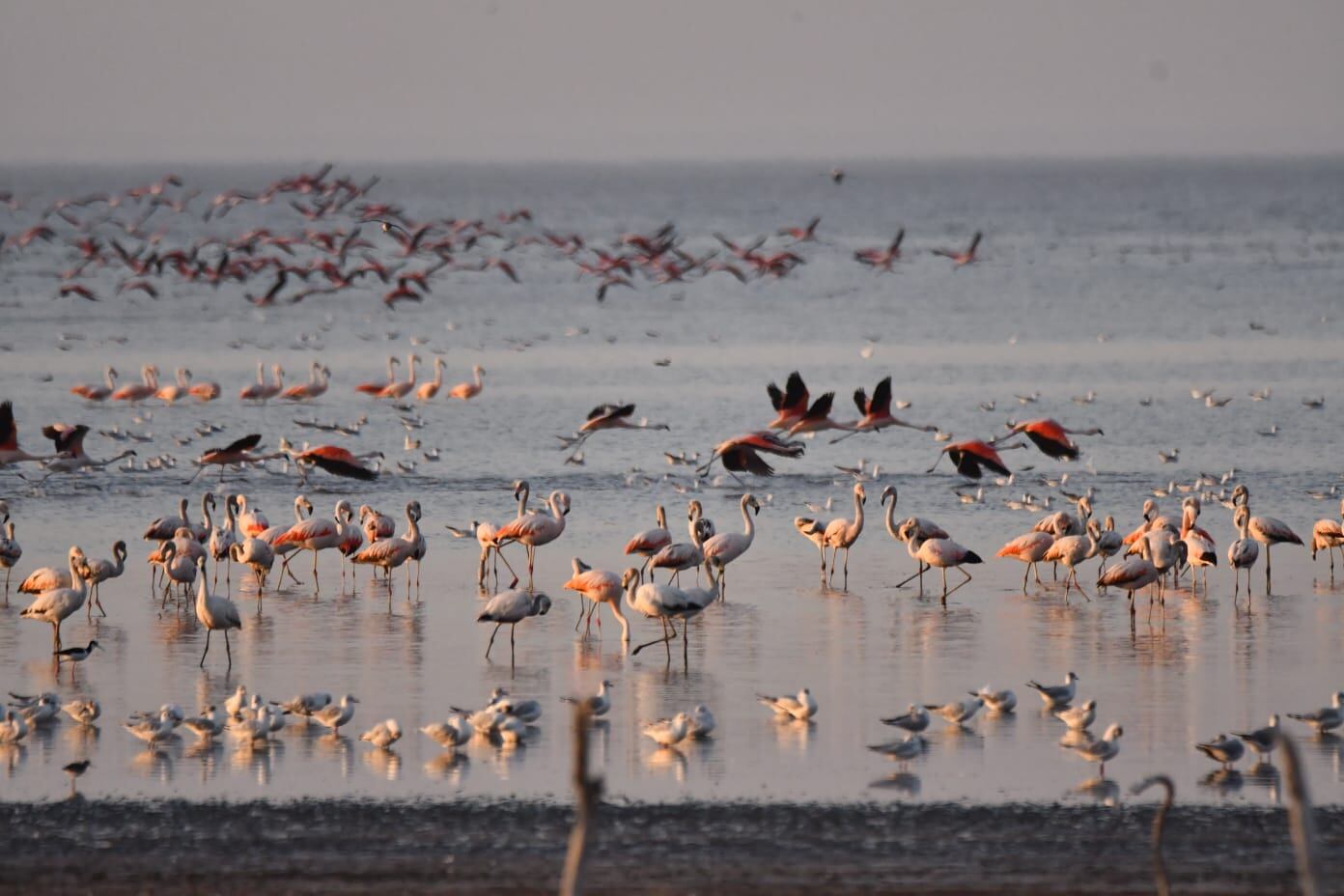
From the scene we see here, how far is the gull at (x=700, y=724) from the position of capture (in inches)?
394

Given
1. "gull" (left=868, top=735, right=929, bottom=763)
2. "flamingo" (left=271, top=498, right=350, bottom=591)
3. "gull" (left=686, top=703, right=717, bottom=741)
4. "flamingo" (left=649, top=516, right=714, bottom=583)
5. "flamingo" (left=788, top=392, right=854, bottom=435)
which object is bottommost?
"gull" (left=868, top=735, right=929, bottom=763)

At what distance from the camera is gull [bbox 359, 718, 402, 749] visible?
988cm

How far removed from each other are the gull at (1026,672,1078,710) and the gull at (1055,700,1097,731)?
0.37 m

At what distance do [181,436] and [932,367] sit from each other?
41.3 ft

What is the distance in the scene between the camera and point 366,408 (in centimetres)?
2723

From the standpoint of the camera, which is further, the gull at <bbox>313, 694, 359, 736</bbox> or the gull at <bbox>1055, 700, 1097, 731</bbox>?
the gull at <bbox>313, 694, 359, 736</bbox>

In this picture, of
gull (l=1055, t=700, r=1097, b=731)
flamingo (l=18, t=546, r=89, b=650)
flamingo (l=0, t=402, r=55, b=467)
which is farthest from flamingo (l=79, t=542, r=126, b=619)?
gull (l=1055, t=700, r=1097, b=731)

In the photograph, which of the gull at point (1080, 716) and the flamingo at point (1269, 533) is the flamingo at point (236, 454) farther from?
the gull at point (1080, 716)

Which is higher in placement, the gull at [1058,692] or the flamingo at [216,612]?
the flamingo at [216,612]

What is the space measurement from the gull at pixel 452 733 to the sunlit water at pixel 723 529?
92 millimetres

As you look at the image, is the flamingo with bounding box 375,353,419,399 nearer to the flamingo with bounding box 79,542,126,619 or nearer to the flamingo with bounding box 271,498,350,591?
the flamingo with bounding box 271,498,350,591

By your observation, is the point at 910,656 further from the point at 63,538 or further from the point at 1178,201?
the point at 1178,201

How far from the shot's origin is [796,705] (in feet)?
34.0

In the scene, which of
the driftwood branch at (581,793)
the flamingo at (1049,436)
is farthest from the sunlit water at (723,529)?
the driftwood branch at (581,793)
